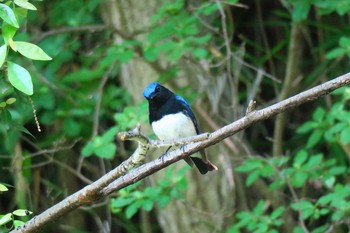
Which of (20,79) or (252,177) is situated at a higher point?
(20,79)

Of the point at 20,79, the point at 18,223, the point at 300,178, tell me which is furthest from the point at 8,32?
the point at 300,178

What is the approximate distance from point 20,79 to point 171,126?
2008mm

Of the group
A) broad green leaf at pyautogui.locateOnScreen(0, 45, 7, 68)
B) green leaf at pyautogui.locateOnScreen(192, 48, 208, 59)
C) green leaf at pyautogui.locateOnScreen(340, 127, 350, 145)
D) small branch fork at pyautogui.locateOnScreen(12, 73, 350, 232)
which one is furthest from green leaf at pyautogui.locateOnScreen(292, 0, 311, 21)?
broad green leaf at pyautogui.locateOnScreen(0, 45, 7, 68)

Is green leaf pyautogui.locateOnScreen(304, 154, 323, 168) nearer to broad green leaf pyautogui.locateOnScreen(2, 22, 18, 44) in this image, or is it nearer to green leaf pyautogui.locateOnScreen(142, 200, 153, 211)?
green leaf pyautogui.locateOnScreen(142, 200, 153, 211)

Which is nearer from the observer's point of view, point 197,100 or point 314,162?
point 314,162

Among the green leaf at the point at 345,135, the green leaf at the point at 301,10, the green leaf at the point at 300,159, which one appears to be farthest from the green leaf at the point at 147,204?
the green leaf at the point at 301,10

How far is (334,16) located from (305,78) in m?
0.57

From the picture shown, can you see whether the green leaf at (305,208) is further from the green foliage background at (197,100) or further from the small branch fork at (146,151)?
the small branch fork at (146,151)

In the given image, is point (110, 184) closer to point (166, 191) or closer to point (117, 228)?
point (166, 191)

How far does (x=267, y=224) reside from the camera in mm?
4512

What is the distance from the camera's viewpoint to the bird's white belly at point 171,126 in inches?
168

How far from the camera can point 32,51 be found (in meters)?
2.36

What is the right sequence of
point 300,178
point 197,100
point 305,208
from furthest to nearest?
point 197,100
point 300,178
point 305,208

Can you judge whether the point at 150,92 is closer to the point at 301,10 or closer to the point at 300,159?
the point at 300,159
